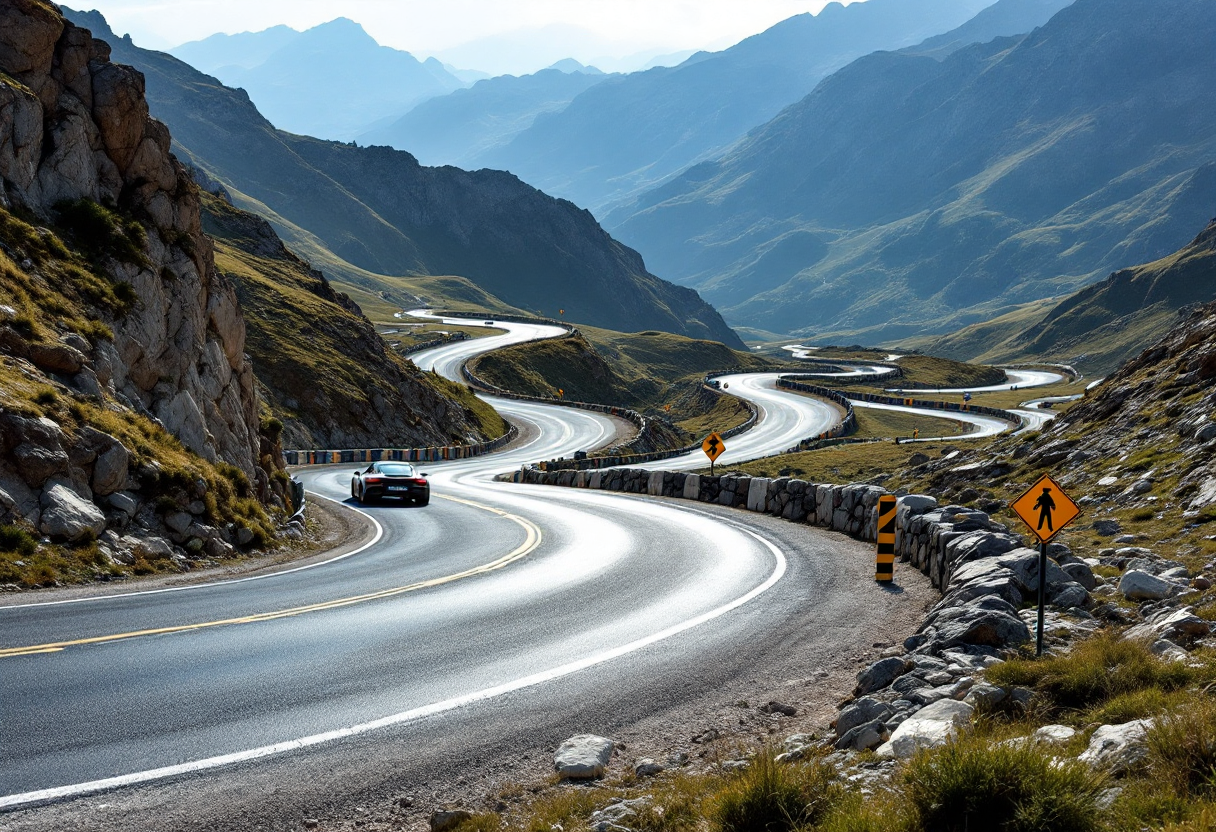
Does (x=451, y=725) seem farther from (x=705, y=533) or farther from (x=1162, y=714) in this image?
(x=705, y=533)

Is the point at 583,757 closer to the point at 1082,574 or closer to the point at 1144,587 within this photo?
the point at 1144,587

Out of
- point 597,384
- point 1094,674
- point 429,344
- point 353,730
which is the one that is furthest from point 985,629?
point 597,384

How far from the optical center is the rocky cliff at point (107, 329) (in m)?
15.6

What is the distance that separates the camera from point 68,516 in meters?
14.7

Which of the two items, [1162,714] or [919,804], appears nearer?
[919,804]

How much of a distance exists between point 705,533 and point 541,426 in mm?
59597

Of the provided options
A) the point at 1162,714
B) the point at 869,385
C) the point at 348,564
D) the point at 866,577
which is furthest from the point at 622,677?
the point at 869,385

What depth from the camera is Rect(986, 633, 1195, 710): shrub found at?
23.6 ft

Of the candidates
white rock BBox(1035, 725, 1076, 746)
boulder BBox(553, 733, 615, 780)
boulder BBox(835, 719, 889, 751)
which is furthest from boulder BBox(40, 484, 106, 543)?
white rock BBox(1035, 725, 1076, 746)

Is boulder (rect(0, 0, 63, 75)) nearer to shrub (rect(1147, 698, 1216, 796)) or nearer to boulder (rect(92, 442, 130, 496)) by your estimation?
boulder (rect(92, 442, 130, 496))

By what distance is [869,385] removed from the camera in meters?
131

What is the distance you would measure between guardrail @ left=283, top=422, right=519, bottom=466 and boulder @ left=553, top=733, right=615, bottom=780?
43.6 meters

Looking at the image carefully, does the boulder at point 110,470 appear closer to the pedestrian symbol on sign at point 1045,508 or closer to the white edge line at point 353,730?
the white edge line at point 353,730

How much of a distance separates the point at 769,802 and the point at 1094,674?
308 centimetres
